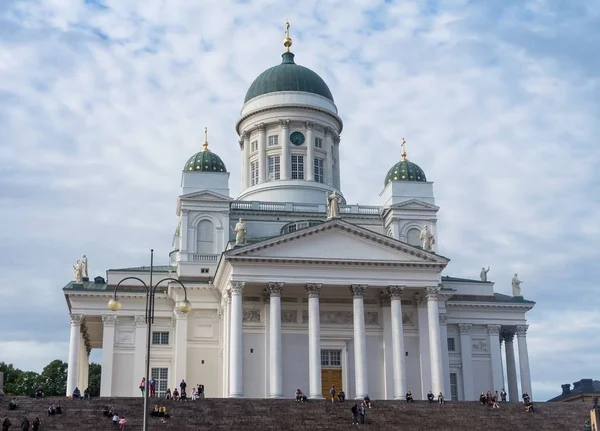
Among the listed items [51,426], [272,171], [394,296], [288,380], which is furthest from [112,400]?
[272,171]

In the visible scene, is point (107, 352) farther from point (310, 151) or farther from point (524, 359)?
point (524, 359)

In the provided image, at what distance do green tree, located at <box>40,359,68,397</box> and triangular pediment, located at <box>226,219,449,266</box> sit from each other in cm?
5308

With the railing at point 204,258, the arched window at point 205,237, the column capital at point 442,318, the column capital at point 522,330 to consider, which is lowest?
the column capital at point 522,330

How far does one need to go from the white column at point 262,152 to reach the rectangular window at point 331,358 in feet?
56.1

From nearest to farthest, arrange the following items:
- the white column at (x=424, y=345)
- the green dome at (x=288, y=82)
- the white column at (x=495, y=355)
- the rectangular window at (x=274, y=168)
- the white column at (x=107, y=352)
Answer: the white column at (x=424, y=345), the white column at (x=107, y=352), the white column at (x=495, y=355), the rectangular window at (x=274, y=168), the green dome at (x=288, y=82)

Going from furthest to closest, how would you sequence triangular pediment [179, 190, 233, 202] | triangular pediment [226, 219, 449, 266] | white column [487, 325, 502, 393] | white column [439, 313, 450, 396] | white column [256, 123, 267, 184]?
white column [256, 123, 267, 184], triangular pediment [179, 190, 233, 202], white column [487, 325, 502, 393], white column [439, 313, 450, 396], triangular pediment [226, 219, 449, 266]

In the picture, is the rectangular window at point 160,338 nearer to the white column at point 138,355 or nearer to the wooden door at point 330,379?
the white column at point 138,355

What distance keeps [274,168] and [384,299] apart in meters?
17.0

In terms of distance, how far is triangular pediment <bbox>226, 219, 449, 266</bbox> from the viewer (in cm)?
5256

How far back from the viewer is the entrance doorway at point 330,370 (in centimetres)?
5478

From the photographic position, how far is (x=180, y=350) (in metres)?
57.0

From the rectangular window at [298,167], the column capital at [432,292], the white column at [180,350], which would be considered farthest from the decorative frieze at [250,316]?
the rectangular window at [298,167]

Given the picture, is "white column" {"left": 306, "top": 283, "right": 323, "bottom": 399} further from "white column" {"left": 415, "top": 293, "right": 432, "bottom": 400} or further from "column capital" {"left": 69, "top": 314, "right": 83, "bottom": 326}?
"column capital" {"left": 69, "top": 314, "right": 83, "bottom": 326}

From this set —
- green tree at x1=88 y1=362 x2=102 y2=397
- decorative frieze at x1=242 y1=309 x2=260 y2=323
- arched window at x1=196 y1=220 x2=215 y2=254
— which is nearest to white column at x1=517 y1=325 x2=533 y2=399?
decorative frieze at x1=242 y1=309 x2=260 y2=323
